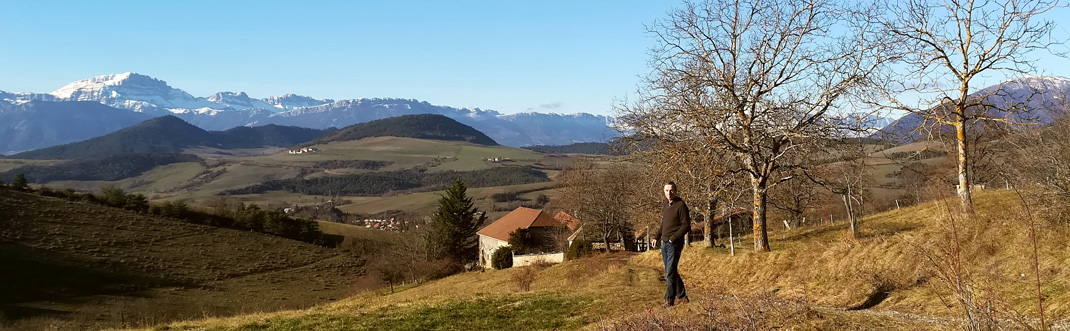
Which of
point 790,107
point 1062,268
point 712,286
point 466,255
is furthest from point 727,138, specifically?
point 466,255

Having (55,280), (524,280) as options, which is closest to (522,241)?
(524,280)

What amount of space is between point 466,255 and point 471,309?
6716cm

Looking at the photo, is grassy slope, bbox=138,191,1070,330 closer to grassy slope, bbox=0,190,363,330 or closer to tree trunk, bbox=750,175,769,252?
tree trunk, bbox=750,175,769,252

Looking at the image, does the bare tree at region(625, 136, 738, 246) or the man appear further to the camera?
the bare tree at region(625, 136, 738, 246)

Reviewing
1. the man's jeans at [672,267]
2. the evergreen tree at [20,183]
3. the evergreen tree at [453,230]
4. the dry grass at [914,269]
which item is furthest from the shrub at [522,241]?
the evergreen tree at [20,183]

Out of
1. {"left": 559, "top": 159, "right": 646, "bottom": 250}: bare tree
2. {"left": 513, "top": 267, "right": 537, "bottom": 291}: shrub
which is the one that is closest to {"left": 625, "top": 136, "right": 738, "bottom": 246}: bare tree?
{"left": 513, "top": 267, "right": 537, "bottom": 291}: shrub

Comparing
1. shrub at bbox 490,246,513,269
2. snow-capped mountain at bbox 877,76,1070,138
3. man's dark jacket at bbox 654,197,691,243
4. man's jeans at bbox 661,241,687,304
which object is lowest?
shrub at bbox 490,246,513,269

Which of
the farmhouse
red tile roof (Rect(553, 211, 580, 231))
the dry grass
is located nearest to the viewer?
the dry grass

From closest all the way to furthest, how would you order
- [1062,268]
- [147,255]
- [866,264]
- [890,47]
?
[1062,268] → [866,264] → [890,47] → [147,255]

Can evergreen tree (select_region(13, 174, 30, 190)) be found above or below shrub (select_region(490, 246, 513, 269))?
above

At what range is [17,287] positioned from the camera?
193 ft

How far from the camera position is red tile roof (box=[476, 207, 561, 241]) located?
251 feet

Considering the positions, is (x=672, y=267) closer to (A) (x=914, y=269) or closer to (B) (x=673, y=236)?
(B) (x=673, y=236)

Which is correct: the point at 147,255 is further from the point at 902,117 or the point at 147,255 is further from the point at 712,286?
the point at 902,117
